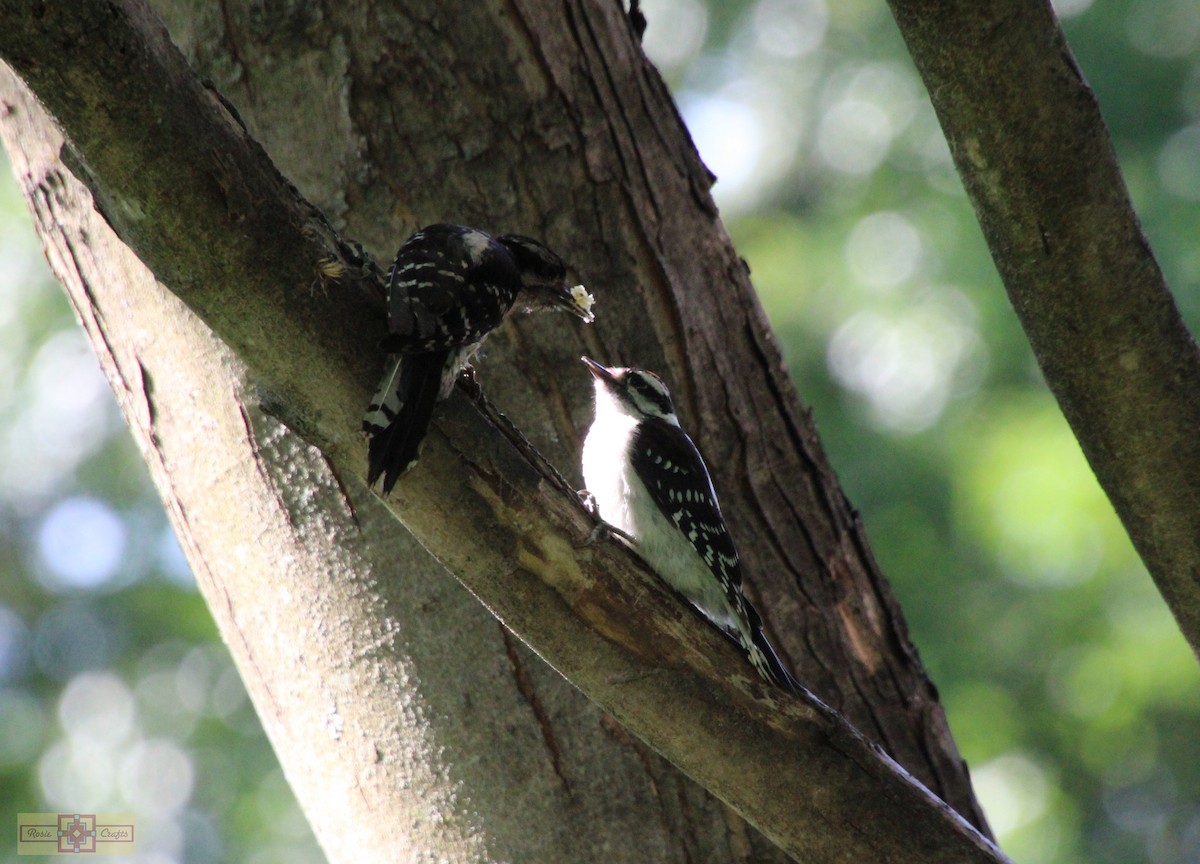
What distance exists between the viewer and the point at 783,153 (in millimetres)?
9922

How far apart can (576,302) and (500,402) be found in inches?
13.1

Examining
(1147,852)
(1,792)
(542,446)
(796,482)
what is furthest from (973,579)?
(1,792)

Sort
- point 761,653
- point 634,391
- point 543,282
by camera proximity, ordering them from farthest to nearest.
Answer: 1. point 634,391
2. point 543,282
3. point 761,653

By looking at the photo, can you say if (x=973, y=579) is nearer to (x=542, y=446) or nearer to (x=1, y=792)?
(x=542, y=446)

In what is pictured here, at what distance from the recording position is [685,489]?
3.93 metres

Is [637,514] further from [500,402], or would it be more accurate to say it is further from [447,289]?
[447,289]

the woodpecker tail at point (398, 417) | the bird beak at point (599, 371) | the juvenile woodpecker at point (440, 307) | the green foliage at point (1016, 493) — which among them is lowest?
the woodpecker tail at point (398, 417)

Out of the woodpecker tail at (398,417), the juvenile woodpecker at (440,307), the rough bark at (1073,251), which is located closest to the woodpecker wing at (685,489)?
the juvenile woodpecker at (440,307)

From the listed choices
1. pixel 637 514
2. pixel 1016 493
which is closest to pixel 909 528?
pixel 1016 493

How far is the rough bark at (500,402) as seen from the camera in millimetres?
2148

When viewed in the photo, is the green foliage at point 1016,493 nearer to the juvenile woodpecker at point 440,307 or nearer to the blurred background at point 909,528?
the blurred background at point 909,528

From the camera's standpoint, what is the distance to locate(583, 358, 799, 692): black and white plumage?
10.9 feet

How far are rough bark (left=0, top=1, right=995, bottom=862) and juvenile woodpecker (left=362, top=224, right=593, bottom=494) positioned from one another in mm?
76

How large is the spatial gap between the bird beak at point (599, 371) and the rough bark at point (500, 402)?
5cm
